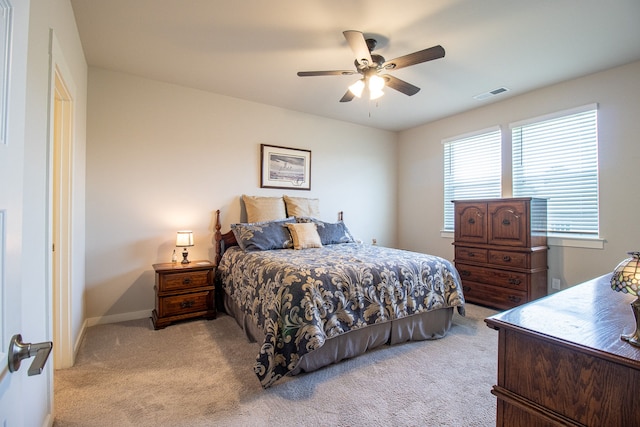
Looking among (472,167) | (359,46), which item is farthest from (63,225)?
(472,167)

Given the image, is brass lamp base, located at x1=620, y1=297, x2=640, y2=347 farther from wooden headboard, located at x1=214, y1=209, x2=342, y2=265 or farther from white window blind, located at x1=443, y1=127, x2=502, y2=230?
white window blind, located at x1=443, y1=127, x2=502, y2=230

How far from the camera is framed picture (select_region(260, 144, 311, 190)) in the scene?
404 centimetres

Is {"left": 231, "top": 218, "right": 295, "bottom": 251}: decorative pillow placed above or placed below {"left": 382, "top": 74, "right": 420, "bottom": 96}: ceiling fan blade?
below

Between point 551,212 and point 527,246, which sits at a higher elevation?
point 551,212

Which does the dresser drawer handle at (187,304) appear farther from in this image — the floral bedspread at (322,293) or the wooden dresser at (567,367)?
the wooden dresser at (567,367)

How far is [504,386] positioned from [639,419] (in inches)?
12.3

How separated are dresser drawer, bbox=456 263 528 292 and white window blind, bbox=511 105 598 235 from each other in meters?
0.76

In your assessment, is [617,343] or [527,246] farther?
[527,246]

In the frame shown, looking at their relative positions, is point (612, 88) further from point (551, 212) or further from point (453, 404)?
point (453, 404)

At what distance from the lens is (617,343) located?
31.9 inches

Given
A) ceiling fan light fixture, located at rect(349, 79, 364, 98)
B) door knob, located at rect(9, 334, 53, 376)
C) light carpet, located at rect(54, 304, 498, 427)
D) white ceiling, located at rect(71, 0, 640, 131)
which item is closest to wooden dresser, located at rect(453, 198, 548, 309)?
light carpet, located at rect(54, 304, 498, 427)

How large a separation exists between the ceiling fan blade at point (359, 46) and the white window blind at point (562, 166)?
2.54m

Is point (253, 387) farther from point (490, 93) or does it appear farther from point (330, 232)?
point (490, 93)

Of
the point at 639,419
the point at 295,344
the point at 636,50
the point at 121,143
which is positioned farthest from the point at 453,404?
the point at 121,143
